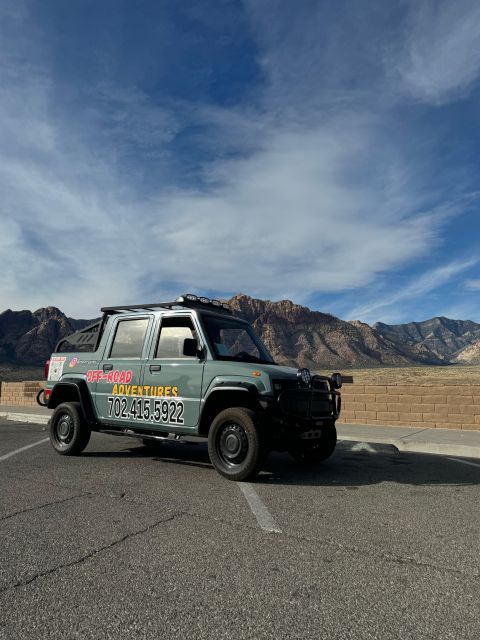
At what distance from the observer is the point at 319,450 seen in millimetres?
7121

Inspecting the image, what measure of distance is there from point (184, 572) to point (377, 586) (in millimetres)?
1197

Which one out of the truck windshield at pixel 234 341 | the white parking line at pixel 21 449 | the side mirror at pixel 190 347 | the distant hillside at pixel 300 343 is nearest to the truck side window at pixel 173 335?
the truck windshield at pixel 234 341

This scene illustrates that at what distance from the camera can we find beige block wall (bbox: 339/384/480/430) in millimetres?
10711

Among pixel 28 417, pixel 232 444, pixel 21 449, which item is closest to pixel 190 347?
pixel 232 444

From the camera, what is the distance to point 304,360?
481 feet

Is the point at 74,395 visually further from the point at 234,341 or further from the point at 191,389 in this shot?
the point at 234,341

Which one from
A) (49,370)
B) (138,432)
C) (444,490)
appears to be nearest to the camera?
(444,490)

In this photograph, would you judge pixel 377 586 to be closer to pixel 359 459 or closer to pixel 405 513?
pixel 405 513

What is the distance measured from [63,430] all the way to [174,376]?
2.51m

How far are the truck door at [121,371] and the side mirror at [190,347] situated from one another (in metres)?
1.09

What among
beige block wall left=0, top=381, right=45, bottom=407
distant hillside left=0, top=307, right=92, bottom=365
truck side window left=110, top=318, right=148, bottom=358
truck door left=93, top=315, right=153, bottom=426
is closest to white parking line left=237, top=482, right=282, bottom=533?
truck door left=93, top=315, right=153, bottom=426

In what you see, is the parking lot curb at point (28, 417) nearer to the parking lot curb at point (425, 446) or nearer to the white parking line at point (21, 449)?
the white parking line at point (21, 449)

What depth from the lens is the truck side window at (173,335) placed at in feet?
22.3

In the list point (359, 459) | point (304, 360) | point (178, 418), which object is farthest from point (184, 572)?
point (304, 360)
